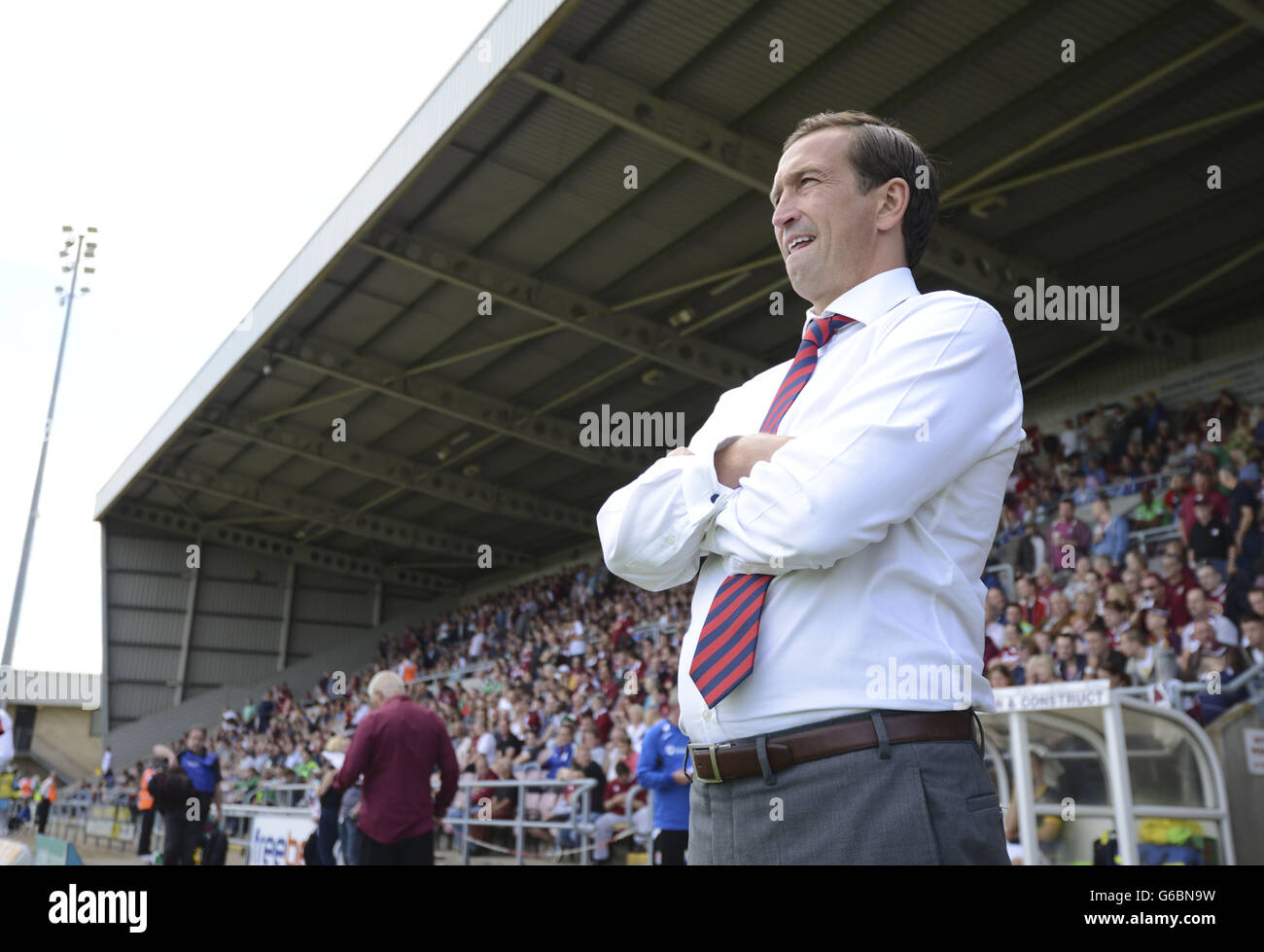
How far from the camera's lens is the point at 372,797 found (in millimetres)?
6723

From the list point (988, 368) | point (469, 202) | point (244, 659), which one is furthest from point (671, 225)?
point (244, 659)

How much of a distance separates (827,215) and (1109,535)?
38.3 ft

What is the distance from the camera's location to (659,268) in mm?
15016

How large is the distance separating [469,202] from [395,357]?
5660mm

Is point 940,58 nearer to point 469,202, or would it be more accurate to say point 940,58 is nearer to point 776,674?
point 469,202

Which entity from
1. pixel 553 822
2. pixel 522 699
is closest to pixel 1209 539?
pixel 553 822

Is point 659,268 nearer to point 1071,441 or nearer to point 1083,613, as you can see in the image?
point 1071,441

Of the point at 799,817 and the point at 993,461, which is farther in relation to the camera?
the point at 993,461

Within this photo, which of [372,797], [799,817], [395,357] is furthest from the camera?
[395,357]

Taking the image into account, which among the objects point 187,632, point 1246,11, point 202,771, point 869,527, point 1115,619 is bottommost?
point 202,771

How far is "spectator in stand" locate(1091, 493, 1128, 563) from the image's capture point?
1210 cm

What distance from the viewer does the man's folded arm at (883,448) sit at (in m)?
1.52

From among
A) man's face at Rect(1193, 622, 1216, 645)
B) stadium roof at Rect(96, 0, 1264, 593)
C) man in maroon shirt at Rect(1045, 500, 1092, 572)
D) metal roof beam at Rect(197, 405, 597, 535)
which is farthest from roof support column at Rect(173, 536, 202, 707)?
man's face at Rect(1193, 622, 1216, 645)

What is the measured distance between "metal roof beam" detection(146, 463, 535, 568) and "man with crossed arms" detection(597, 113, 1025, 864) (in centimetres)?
2702
